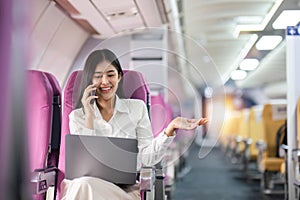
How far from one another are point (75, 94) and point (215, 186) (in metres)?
5.10

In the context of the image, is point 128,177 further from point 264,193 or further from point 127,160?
point 264,193

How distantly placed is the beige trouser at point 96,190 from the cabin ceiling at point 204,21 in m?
0.75

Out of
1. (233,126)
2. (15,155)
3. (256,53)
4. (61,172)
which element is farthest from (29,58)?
(233,126)

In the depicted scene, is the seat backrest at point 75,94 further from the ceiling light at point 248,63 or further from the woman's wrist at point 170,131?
the ceiling light at point 248,63

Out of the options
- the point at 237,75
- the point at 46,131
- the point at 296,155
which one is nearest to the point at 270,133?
the point at 237,75

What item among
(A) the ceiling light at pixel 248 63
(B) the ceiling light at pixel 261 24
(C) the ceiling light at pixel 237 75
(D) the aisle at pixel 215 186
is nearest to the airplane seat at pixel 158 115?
(D) the aisle at pixel 215 186

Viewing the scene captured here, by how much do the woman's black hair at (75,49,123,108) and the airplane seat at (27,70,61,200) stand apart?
17 centimetres

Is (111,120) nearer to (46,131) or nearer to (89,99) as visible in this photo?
(89,99)

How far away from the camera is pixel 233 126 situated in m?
13.2

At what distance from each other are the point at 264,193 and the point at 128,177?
4.69 meters

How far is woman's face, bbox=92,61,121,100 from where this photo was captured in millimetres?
2457

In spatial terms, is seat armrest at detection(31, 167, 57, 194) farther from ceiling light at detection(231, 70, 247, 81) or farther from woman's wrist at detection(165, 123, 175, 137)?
ceiling light at detection(231, 70, 247, 81)

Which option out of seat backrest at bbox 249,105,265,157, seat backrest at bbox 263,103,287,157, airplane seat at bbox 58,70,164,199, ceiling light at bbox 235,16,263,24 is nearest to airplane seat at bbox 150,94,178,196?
airplane seat at bbox 58,70,164,199

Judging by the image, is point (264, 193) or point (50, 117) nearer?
point (50, 117)
